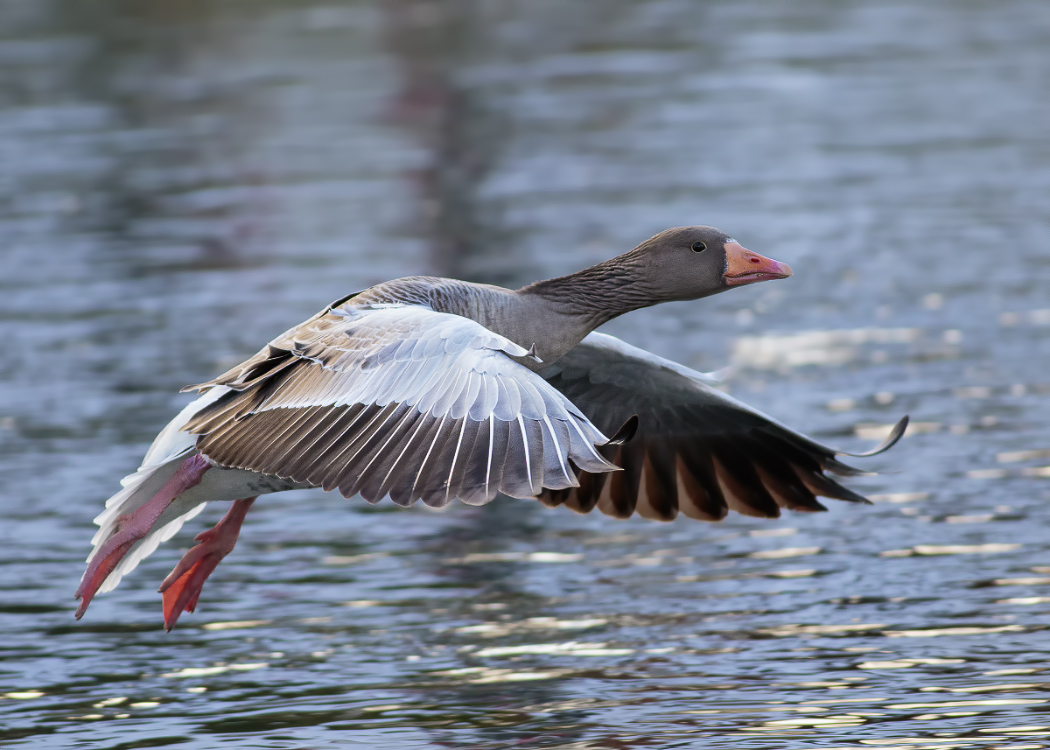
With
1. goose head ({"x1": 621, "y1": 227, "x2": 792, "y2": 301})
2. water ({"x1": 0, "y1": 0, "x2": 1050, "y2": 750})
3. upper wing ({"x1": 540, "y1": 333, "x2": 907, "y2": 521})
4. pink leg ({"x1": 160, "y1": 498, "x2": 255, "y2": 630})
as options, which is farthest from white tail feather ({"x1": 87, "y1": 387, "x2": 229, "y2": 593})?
goose head ({"x1": 621, "y1": 227, "x2": 792, "y2": 301})

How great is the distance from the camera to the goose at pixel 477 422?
635 centimetres

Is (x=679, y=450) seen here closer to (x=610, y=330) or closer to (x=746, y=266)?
(x=746, y=266)

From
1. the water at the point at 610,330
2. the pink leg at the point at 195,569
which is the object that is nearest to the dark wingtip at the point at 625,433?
the water at the point at 610,330

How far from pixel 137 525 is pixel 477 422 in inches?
84.0

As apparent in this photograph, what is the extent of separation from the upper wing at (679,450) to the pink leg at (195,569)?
1573mm

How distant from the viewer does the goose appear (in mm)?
6352

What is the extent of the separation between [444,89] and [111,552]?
17.7 m

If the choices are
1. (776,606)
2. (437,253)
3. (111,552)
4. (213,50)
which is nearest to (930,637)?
(776,606)

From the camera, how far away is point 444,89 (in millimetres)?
24672

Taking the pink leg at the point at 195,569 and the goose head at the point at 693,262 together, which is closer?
the pink leg at the point at 195,569

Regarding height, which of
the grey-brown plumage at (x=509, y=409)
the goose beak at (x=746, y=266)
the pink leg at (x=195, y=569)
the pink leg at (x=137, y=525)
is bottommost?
the pink leg at (x=195, y=569)

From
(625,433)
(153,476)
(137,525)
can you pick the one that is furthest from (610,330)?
(625,433)

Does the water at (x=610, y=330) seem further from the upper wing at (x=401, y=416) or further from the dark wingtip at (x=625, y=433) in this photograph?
the dark wingtip at (x=625, y=433)

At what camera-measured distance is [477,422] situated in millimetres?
6410
